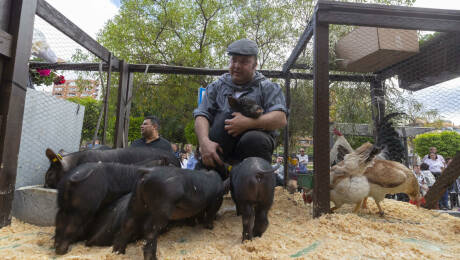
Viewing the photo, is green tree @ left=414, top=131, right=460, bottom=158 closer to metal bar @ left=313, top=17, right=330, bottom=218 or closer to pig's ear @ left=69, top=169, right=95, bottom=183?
metal bar @ left=313, top=17, right=330, bottom=218

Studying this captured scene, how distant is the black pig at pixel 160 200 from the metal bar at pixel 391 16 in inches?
85.9

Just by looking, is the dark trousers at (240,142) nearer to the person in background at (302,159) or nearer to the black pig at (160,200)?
the black pig at (160,200)

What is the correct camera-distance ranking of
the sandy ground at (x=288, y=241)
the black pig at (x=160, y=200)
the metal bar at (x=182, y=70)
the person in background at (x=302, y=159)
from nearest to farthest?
the black pig at (x=160, y=200), the sandy ground at (x=288, y=241), the metal bar at (x=182, y=70), the person in background at (x=302, y=159)

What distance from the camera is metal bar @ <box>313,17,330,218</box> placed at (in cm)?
269

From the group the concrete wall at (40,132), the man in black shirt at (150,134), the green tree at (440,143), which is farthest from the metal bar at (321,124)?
the green tree at (440,143)

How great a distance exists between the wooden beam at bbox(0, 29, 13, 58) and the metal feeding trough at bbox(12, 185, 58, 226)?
1329mm

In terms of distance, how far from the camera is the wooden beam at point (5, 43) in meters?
2.37

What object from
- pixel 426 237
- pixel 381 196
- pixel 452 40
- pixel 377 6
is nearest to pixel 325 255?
pixel 426 237

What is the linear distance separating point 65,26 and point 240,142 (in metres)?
2.45

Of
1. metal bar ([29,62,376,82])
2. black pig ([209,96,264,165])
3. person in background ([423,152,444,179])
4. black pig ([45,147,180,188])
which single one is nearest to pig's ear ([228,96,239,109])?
black pig ([209,96,264,165])

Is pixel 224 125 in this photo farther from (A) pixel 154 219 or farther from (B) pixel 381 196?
(B) pixel 381 196

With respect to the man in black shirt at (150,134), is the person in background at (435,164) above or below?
below

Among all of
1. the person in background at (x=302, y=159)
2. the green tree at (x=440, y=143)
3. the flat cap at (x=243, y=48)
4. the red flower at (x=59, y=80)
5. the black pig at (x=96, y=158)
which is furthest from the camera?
the green tree at (x=440, y=143)

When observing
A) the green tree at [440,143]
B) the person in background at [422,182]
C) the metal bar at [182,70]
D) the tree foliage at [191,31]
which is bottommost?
the person in background at [422,182]
